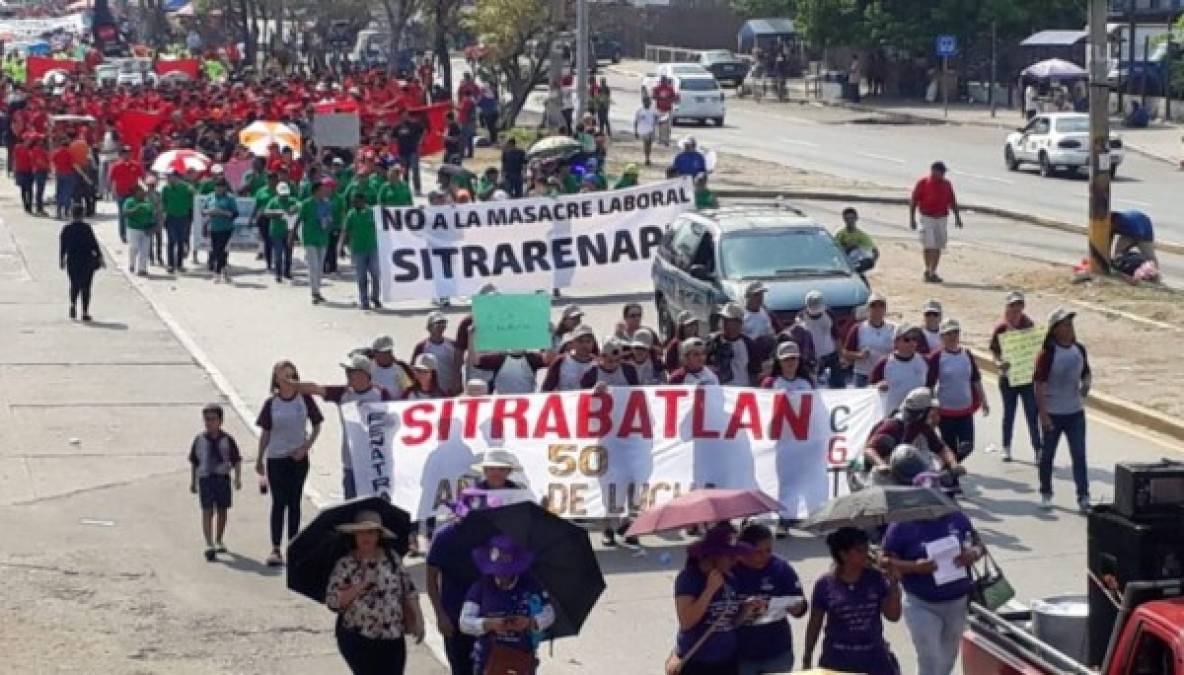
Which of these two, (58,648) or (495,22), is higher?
(495,22)

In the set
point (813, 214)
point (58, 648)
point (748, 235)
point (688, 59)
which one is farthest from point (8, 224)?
point (688, 59)

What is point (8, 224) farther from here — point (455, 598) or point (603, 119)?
point (455, 598)

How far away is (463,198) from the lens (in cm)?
2827

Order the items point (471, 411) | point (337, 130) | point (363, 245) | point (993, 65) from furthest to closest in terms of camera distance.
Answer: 1. point (993, 65)
2. point (337, 130)
3. point (363, 245)
4. point (471, 411)

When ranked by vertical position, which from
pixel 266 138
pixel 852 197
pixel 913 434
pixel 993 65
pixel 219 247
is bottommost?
pixel 852 197

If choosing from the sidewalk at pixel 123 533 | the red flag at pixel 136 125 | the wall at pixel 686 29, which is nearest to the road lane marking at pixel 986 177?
the red flag at pixel 136 125

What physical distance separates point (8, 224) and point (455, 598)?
29.5 m

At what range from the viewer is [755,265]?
22594 mm

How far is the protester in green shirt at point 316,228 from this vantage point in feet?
93.6

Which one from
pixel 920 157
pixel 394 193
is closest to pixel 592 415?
pixel 394 193

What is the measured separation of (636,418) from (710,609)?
5.70 meters

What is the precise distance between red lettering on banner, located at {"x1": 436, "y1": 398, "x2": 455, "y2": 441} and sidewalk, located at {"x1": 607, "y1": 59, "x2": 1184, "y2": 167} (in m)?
35.6

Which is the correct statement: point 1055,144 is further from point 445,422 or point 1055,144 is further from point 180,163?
point 445,422

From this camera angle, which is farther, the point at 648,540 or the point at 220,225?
the point at 220,225
